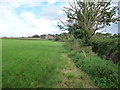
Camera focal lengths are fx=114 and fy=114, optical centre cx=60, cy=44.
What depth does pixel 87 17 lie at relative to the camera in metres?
18.8

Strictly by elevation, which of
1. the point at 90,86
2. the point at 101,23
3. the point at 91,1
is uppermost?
the point at 91,1

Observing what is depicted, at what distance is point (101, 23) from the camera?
67.7ft

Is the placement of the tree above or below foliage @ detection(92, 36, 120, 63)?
above

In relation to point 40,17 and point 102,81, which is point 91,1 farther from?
point 102,81

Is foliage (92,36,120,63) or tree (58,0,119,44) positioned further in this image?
tree (58,0,119,44)

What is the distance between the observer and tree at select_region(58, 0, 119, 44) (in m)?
18.5

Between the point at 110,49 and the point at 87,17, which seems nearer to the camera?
the point at 110,49

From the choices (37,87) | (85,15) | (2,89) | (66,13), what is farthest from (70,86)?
(66,13)

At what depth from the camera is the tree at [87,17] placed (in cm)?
1850

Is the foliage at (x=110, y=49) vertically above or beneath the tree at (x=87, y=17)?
beneath

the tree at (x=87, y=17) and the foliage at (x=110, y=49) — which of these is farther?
the tree at (x=87, y=17)

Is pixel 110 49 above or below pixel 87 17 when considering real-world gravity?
below

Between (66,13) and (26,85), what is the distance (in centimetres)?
1992

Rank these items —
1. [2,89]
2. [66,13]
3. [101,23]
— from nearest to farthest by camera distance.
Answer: [2,89] → [101,23] → [66,13]
